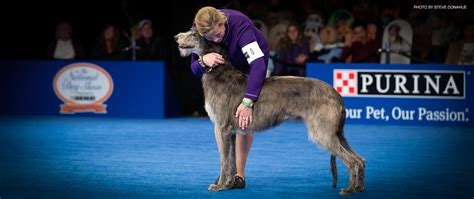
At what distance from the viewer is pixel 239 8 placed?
45.1ft

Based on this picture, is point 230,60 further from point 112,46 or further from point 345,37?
point 112,46

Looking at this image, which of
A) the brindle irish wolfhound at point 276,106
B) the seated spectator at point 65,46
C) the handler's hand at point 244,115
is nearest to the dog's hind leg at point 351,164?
the brindle irish wolfhound at point 276,106

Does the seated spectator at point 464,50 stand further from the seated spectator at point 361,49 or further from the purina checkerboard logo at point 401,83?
Result: the seated spectator at point 361,49

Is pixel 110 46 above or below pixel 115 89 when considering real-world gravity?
above

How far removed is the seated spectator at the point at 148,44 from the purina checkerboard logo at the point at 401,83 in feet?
10.1

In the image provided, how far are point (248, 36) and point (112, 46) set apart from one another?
26.0 feet

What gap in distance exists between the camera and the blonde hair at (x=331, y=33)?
12844 mm

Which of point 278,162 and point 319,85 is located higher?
point 319,85

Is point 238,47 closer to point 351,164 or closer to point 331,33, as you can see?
point 351,164

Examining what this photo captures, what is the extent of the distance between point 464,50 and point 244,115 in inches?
261

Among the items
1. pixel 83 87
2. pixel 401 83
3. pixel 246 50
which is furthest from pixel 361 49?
pixel 246 50

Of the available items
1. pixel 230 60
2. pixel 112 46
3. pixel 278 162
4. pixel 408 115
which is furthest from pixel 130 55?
pixel 230 60

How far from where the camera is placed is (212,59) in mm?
6348

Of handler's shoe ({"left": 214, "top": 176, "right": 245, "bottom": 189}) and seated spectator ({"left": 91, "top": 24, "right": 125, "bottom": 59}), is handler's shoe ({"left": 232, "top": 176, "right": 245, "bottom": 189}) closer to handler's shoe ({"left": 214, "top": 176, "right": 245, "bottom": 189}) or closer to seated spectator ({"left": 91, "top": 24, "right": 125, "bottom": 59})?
handler's shoe ({"left": 214, "top": 176, "right": 245, "bottom": 189})
